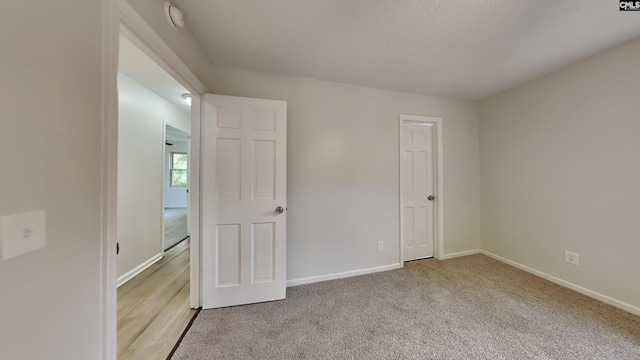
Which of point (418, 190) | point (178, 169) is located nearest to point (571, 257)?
point (418, 190)

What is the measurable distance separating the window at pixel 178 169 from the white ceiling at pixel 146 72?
4.97 metres

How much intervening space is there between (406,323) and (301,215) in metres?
1.35

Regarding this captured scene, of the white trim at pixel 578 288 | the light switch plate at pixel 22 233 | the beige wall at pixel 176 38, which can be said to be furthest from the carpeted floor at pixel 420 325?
the beige wall at pixel 176 38

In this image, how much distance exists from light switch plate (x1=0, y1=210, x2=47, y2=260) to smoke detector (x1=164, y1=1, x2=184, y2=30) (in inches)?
53.3

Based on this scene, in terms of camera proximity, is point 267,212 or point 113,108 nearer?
point 113,108

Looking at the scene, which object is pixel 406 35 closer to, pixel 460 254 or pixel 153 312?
pixel 460 254

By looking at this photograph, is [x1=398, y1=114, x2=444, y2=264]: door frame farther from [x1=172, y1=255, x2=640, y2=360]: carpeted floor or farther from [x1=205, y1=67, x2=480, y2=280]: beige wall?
[x1=172, y1=255, x2=640, y2=360]: carpeted floor

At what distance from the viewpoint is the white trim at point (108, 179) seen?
896 millimetres

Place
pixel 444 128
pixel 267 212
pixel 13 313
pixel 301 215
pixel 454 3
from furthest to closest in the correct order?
pixel 444 128
pixel 301 215
pixel 267 212
pixel 454 3
pixel 13 313

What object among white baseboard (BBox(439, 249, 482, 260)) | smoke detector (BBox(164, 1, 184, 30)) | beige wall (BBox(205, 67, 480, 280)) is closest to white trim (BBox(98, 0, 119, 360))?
smoke detector (BBox(164, 1, 184, 30))

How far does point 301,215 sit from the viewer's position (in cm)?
235

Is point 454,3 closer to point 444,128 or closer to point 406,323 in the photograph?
point 444,128

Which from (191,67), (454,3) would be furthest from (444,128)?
(191,67)

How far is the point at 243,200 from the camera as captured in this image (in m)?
1.96
